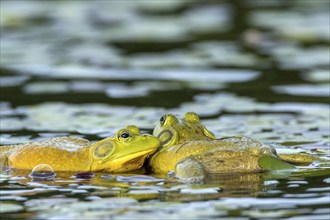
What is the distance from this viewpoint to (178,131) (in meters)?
8.93

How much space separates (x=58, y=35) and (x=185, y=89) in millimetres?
5414

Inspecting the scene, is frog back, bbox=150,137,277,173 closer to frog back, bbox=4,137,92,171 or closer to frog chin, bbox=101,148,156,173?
frog chin, bbox=101,148,156,173

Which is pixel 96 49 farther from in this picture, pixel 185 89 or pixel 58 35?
pixel 185 89

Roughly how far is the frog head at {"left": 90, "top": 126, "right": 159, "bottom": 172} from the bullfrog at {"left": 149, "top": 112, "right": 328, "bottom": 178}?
0.21 metres

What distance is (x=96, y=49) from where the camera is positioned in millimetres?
17047

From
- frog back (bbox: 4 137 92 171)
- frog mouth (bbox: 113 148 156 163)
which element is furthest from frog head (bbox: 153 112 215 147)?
frog back (bbox: 4 137 92 171)

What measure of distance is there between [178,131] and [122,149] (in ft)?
1.94

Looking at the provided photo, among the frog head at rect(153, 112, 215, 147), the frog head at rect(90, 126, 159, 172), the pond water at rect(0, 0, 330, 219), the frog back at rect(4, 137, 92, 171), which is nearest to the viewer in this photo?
the pond water at rect(0, 0, 330, 219)

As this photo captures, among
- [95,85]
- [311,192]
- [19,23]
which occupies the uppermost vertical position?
[19,23]

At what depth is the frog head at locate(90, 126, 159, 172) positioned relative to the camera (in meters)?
8.50

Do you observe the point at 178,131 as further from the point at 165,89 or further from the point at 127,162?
the point at 165,89

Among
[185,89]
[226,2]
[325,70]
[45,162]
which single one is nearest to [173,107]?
[185,89]

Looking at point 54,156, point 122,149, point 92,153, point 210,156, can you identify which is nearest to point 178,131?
point 210,156

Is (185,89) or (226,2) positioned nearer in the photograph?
(185,89)
